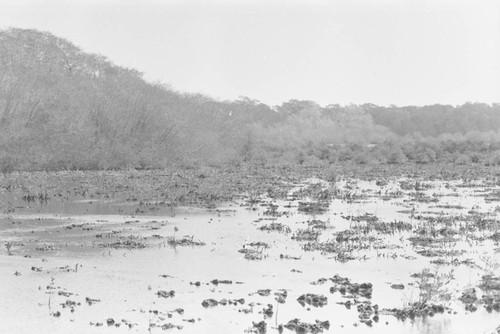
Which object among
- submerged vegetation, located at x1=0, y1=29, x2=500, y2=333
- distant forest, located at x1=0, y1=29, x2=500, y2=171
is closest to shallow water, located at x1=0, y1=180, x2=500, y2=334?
submerged vegetation, located at x1=0, y1=29, x2=500, y2=333

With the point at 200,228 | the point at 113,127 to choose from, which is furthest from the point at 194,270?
the point at 113,127

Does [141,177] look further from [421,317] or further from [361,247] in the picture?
[421,317]

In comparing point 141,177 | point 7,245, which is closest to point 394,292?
point 7,245

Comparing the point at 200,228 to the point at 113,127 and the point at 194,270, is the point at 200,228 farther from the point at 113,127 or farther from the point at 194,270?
the point at 113,127

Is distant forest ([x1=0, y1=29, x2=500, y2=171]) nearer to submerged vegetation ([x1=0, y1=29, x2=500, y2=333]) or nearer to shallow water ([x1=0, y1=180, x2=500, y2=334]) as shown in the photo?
submerged vegetation ([x1=0, y1=29, x2=500, y2=333])

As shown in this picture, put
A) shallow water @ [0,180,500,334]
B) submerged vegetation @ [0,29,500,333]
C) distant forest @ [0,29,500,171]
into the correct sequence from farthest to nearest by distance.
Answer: distant forest @ [0,29,500,171]
submerged vegetation @ [0,29,500,333]
shallow water @ [0,180,500,334]

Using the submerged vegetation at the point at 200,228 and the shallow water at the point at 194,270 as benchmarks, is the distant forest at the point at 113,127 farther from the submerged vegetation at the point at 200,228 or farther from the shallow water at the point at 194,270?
the shallow water at the point at 194,270
